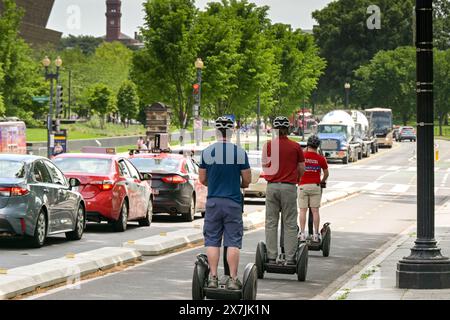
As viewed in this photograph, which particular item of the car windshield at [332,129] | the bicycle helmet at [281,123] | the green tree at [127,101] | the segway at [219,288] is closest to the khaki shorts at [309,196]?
the bicycle helmet at [281,123]

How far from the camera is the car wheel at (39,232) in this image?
64.0 feet

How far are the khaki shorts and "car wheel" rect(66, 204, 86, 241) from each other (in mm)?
4706

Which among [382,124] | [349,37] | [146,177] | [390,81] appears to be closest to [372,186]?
[146,177]

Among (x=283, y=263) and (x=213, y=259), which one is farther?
(x=283, y=263)

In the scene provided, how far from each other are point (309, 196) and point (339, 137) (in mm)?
55959

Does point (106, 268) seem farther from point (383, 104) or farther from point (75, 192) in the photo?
point (383, 104)

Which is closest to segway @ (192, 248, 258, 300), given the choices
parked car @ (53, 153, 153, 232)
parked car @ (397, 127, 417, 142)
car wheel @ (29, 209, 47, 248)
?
car wheel @ (29, 209, 47, 248)

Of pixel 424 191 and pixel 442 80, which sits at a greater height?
pixel 442 80

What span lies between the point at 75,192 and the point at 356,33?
123777 millimetres

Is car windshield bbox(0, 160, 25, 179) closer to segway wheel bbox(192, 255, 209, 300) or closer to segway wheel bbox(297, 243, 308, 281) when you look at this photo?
segway wheel bbox(297, 243, 308, 281)

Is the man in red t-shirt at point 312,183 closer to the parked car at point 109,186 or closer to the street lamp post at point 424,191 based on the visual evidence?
→ the street lamp post at point 424,191

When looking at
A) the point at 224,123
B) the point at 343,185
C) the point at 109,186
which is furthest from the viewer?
the point at 343,185

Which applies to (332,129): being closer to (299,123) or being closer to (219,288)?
(299,123)

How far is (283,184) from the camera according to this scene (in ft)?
50.4
